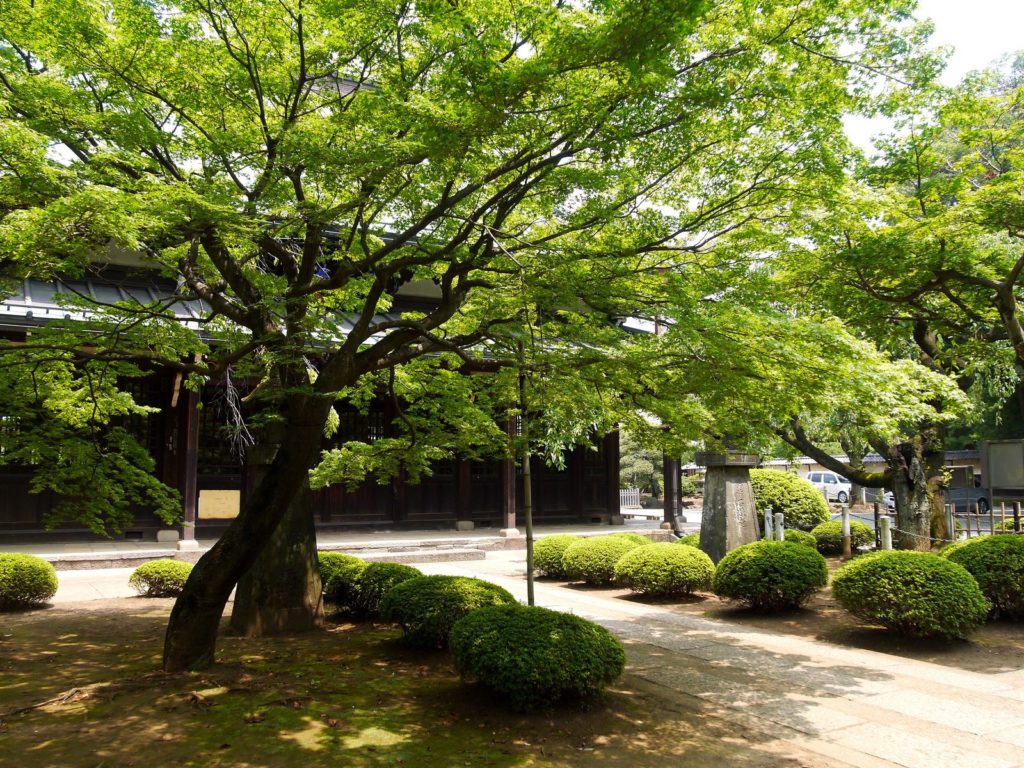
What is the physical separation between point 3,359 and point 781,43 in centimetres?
730

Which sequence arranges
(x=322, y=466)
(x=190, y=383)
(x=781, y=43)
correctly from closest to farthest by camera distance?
(x=781, y=43)
(x=190, y=383)
(x=322, y=466)

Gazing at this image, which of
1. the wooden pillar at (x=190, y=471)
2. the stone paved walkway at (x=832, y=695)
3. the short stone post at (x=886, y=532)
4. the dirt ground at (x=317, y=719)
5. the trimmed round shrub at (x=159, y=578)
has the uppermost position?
the wooden pillar at (x=190, y=471)

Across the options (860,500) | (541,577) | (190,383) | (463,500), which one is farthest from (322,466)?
(860,500)

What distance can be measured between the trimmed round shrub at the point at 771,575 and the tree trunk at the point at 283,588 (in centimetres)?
544

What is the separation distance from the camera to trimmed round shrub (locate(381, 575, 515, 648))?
24.0 feet

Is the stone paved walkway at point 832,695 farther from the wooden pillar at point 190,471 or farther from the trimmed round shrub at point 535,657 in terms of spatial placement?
the wooden pillar at point 190,471

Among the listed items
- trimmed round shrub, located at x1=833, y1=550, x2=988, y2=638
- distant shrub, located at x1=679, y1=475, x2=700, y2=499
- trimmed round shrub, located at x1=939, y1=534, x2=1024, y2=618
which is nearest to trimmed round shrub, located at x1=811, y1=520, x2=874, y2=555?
trimmed round shrub, located at x1=939, y1=534, x2=1024, y2=618

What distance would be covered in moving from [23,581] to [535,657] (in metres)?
7.90

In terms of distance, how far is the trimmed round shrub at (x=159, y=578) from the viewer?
1083cm

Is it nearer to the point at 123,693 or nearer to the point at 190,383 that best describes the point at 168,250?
the point at 190,383

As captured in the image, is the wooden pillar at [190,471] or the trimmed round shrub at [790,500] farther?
the trimmed round shrub at [790,500]

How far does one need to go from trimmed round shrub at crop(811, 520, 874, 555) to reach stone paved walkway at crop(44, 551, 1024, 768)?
6853 millimetres

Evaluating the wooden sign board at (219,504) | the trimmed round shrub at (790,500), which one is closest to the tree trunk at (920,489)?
the trimmed round shrub at (790,500)

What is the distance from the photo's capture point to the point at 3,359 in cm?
698
